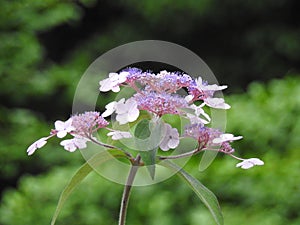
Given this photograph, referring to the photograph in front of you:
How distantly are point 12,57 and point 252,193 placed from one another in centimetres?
126

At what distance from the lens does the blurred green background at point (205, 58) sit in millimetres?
1938

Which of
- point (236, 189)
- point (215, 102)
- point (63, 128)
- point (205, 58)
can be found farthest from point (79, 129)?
point (205, 58)

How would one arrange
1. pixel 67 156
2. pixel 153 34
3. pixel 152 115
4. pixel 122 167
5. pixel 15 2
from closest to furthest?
pixel 152 115
pixel 122 167
pixel 15 2
pixel 67 156
pixel 153 34

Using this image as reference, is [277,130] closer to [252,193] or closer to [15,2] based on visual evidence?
[252,193]

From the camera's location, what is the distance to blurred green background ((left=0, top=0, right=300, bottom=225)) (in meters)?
1.94

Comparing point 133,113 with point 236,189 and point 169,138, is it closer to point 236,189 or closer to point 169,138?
point 169,138

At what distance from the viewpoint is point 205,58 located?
4457 mm

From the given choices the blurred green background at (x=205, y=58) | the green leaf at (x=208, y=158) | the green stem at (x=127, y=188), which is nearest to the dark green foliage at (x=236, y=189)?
the blurred green background at (x=205, y=58)

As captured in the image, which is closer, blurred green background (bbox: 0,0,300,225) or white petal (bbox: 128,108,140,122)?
white petal (bbox: 128,108,140,122)

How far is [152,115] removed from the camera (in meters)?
0.60

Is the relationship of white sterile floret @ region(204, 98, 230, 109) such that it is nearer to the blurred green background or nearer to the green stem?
the green stem

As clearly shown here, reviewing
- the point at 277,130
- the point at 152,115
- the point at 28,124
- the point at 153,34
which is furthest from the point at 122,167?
the point at 153,34

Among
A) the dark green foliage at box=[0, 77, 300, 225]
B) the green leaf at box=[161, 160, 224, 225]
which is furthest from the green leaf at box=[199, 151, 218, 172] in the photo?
the dark green foliage at box=[0, 77, 300, 225]

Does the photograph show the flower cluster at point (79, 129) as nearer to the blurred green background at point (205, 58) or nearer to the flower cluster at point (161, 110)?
the flower cluster at point (161, 110)
